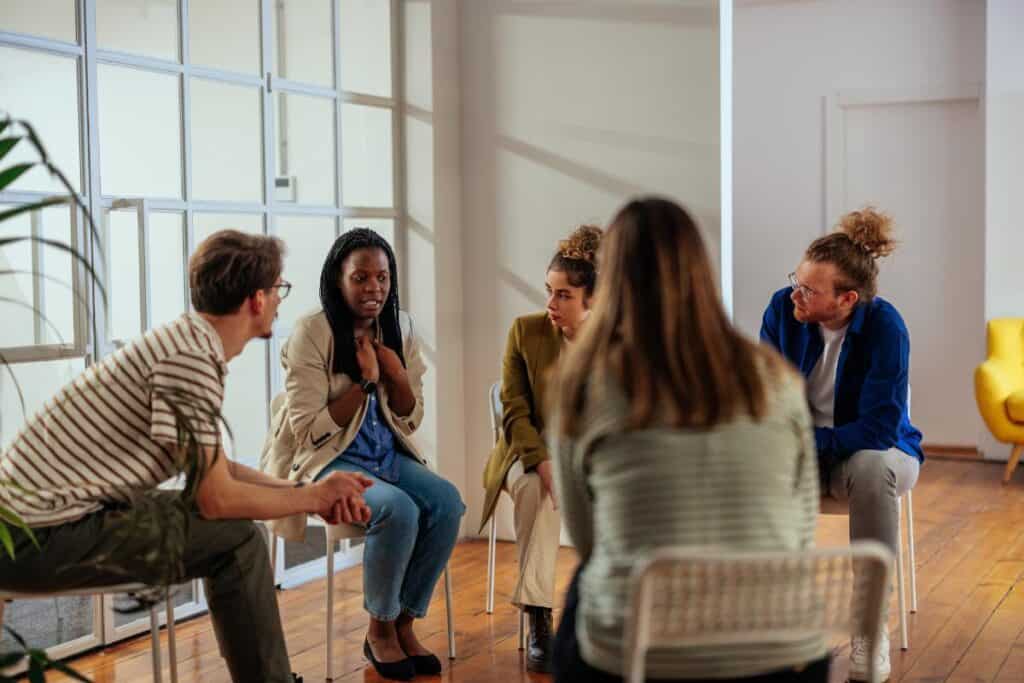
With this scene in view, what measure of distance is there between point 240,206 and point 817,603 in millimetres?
2775

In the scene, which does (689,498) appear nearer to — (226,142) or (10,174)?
(10,174)

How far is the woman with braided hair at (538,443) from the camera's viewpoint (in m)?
3.46

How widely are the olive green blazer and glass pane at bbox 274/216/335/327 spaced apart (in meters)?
1.01

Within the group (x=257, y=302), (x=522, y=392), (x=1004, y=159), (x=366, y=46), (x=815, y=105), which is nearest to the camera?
(x=257, y=302)

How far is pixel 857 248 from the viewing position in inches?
133

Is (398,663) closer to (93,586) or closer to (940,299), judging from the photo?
(93,586)

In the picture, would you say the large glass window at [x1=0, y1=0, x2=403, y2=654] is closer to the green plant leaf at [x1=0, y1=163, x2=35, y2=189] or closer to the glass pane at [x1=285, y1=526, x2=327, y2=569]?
the glass pane at [x1=285, y1=526, x2=327, y2=569]

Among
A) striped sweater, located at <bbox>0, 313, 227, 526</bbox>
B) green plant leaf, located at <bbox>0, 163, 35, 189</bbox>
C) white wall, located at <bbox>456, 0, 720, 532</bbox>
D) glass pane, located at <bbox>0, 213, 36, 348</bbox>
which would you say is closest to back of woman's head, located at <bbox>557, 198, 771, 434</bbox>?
green plant leaf, located at <bbox>0, 163, 35, 189</bbox>

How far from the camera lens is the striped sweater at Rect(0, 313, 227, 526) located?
8.34ft

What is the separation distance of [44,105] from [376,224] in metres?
1.56

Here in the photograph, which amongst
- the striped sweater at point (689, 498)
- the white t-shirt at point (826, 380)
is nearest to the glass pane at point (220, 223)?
the white t-shirt at point (826, 380)

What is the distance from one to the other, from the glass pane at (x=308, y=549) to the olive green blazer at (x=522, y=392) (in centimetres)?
105

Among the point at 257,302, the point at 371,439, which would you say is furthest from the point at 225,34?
the point at 257,302

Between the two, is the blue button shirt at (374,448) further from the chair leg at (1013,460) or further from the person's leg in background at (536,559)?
the chair leg at (1013,460)
